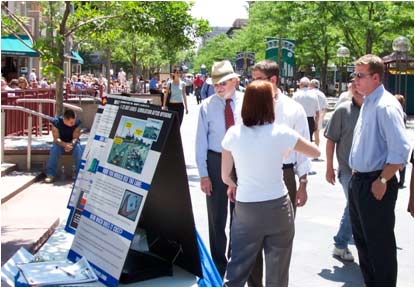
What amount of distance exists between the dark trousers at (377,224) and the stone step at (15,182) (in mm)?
5281

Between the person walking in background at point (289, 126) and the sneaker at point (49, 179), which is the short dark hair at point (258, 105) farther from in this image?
the sneaker at point (49, 179)

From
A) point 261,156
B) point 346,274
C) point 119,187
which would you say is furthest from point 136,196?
point 346,274

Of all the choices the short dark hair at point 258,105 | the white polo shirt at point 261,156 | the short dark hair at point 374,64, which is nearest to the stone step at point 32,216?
the white polo shirt at point 261,156

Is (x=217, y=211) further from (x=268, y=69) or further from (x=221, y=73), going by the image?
(x=268, y=69)

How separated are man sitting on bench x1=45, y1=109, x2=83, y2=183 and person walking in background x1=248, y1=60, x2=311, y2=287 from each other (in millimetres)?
6100

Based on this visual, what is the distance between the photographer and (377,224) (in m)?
4.79

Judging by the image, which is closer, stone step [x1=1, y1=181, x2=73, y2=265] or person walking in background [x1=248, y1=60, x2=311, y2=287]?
person walking in background [x1=248, y1=60, x2=311, y2=287]

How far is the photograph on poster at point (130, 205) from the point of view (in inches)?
187

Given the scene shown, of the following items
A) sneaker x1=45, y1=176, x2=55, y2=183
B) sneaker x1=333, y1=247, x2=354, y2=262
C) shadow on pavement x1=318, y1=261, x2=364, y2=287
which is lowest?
shadow on pavement x1=318, y1=261, x2=364, y2=287

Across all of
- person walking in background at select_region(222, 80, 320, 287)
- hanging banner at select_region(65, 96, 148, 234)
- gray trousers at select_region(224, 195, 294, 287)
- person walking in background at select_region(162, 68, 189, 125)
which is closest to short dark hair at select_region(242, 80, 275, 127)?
person walking in background at select_region(222, 80, 320, 287)

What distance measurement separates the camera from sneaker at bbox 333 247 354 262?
6281 millimetres

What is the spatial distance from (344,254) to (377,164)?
6.17ft

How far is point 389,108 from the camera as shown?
15.2ft

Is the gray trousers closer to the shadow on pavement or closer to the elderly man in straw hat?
the elderly man in straw hat
